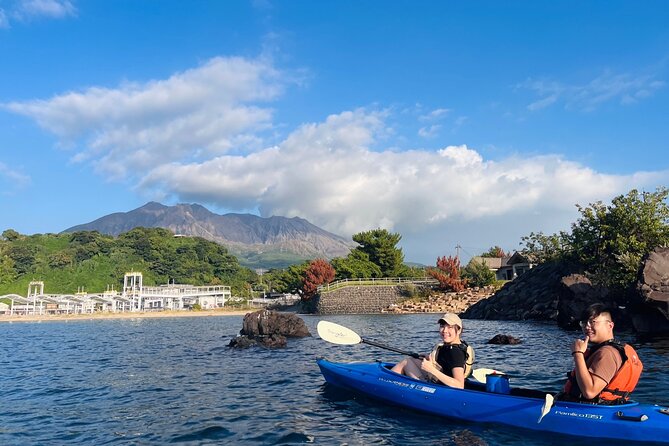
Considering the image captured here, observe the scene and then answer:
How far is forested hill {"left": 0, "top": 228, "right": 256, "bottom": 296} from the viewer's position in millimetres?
94188

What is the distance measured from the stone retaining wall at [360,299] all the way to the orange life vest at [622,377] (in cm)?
4545

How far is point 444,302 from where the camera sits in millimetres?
48656

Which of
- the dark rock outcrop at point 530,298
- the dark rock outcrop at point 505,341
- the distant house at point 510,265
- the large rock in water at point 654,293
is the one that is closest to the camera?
the dark rock outcrop at point 505,341

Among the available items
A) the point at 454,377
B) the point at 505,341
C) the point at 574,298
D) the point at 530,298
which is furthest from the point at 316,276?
the point at 454,377

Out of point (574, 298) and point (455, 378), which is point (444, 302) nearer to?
point (574, 298)

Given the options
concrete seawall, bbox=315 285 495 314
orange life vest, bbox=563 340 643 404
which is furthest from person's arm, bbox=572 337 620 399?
concrete seawall, bbox=315 285 495 314

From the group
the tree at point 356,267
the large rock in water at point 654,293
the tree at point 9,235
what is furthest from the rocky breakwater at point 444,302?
the tree at point 9,235

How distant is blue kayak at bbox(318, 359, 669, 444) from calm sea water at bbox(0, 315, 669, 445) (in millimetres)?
188

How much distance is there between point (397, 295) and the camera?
5262 cm

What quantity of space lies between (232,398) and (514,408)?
6.23m

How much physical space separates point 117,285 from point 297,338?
84733 mm

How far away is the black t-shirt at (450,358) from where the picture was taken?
8.24 m

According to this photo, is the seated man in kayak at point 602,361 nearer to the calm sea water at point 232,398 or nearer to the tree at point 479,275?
the calm sea water at point 232,398

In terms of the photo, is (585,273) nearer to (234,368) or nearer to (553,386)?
(553,386)
